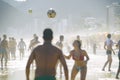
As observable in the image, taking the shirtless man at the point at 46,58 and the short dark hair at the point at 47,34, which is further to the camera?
the short dark hair at the point at 47,34

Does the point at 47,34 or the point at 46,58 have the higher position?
the point at 47,34

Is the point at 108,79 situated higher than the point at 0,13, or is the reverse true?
the point at 0,13

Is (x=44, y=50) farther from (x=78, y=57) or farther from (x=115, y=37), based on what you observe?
(x=115, y=37)

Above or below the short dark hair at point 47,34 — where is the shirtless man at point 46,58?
below

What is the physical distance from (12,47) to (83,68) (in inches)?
820

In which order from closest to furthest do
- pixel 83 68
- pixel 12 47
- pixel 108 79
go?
1. pixel 83 68
2. pixel 108 79
3. pixel 12 47

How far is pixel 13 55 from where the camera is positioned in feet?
112

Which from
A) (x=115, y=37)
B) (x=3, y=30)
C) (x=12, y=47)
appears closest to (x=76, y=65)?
(x=12, y=47)

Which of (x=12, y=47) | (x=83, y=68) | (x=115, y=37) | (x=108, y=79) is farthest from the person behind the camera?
(x=115, y=37)

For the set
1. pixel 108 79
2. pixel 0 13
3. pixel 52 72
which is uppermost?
pixel 0 13

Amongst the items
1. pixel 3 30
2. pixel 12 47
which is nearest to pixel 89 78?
pixel 12 47

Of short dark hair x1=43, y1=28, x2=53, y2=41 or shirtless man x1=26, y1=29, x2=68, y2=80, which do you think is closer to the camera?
shirtless man x1=26, y1=29, x2=68, y2=80

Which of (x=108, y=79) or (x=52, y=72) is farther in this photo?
(x=108, y=79)

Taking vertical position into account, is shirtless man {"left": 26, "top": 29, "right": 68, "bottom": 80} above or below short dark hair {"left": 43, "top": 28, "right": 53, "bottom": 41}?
below
